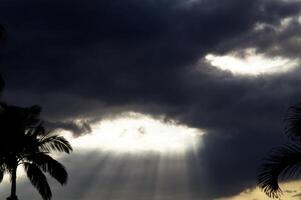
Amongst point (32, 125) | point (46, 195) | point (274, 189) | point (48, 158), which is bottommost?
point (274, 189)

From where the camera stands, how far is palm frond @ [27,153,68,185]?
40812 mm

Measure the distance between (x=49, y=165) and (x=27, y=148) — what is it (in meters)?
1.89

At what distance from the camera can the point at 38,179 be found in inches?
1594

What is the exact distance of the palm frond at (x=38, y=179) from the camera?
4022 cm

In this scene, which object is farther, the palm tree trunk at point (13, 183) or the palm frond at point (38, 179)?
the palm frond at point (38, 179)

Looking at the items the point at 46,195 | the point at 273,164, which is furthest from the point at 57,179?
the point at 273,164

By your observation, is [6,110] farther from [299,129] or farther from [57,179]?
[299,129]

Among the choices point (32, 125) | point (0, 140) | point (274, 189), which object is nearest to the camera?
point (274, 189)

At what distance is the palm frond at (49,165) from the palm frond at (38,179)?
1.19 ft

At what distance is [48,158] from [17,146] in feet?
7.46

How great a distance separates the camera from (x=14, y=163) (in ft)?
132

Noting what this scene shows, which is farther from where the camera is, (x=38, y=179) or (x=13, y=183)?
(x=38, y=179)

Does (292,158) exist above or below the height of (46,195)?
below

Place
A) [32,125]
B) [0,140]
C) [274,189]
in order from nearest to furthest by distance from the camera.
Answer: [274,189] < [0,140] < [32,125]
